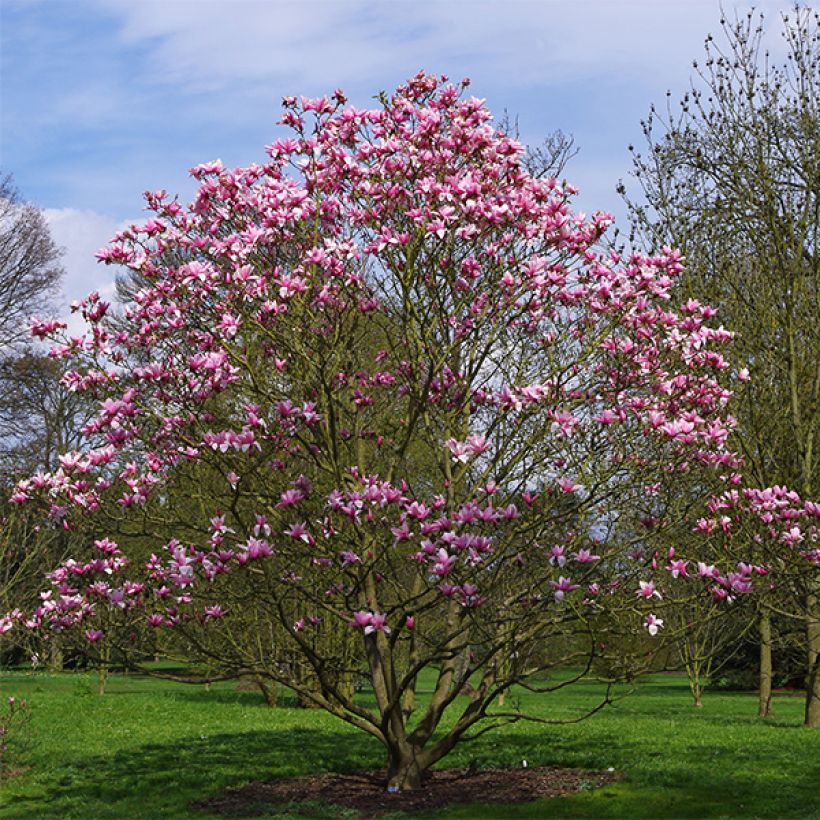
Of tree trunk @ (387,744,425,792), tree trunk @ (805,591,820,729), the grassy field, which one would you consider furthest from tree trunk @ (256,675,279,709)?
tree trunk @ (387,744,425,792)

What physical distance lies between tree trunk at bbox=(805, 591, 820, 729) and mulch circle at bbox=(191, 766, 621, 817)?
5.48 m

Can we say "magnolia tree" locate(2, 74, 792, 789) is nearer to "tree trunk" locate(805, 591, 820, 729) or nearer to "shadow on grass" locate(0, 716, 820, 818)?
"shadow on grass" locate(0, 716, 820, 818)

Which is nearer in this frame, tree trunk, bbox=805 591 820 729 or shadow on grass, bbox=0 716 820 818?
shadow on grass, bbox=0 716 820 818

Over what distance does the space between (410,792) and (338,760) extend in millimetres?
2528

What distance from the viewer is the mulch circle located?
1041 cm

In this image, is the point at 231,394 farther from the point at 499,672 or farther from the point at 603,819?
the point at 603,819

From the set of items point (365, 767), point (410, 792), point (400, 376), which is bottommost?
point (365, 767)

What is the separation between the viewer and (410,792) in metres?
10.9

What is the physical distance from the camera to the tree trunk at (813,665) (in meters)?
15.5

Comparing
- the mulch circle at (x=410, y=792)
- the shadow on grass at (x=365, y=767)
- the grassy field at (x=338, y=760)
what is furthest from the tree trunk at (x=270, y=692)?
the mulch circle at (x=410, y=792)

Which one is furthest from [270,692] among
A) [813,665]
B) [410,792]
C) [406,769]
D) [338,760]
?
[410,792]

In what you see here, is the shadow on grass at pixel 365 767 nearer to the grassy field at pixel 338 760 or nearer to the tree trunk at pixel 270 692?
the grassy field at pixel 338 760

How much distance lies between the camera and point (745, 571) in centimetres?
887

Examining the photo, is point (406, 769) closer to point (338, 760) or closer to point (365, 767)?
point (365, 767)
